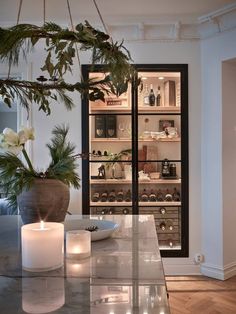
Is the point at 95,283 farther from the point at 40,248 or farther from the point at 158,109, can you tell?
the point at 158,109

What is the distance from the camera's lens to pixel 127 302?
757 mm

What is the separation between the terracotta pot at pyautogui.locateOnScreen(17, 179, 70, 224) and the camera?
131 cm

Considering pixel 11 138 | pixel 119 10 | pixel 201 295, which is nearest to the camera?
pixel 11 138

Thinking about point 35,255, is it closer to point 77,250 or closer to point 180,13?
point 77,250

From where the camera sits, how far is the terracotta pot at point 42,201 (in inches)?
51.7

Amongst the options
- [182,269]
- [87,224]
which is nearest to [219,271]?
[182,269]

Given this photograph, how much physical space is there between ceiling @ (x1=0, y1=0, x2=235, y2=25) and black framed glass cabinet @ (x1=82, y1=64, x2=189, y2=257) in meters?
0.56

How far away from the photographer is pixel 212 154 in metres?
3.42

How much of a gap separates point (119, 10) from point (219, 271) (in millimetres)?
2722

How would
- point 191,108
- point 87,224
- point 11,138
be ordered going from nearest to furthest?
point 11,138, point 87,224, point 191,108

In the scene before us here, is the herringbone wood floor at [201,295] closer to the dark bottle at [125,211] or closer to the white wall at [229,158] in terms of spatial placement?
the white wall at [229,158]

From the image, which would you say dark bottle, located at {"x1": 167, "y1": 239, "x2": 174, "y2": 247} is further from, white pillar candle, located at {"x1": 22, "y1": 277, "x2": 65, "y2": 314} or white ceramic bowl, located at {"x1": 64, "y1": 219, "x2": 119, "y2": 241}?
white pillar candle, located at {"x1": 22, "y1": 277, "x2": 65, "y2": 314}

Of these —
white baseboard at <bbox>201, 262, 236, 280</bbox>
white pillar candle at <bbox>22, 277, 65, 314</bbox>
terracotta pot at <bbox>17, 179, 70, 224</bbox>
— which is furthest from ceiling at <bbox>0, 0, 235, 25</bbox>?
white pillar candle at <bbox>22, 277, 65, 314</bbox>

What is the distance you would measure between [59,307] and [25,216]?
664 millimetres
